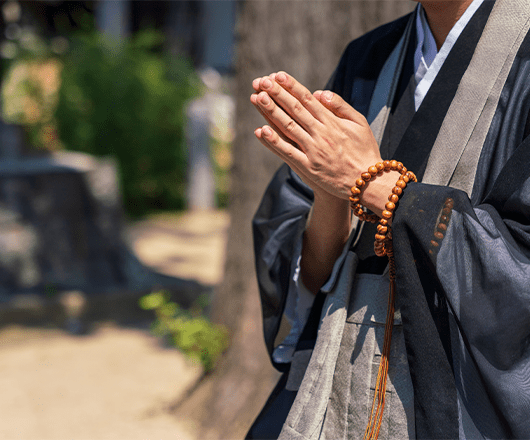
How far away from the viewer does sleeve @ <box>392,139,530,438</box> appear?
1026 mm

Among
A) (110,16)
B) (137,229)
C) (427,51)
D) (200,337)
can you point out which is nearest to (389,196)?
(427,51)

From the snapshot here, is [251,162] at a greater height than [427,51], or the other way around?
[427,51]

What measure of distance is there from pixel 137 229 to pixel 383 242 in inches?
291

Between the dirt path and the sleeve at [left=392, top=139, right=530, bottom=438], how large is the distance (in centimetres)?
237

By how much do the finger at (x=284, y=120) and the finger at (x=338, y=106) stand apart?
45 millimetres

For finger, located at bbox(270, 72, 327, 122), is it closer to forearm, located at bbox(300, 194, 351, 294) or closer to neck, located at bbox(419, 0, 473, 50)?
forearm, located at bbox(300, 194, 351, 294)

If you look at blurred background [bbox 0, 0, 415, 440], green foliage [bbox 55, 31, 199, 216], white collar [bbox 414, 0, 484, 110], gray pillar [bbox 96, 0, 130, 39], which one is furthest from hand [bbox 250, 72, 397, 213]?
gray pillar [bbox 96, 0, 130, 39]

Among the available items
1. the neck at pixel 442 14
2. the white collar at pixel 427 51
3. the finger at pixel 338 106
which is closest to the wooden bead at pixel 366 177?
the finger at pixel 338 106

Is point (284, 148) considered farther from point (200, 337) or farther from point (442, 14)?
point (200, 337)

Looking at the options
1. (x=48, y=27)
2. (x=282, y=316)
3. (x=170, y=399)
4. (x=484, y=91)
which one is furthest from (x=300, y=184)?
(x=48, y=27)

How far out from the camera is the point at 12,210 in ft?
16.5

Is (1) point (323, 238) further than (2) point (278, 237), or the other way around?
(2) point (278, 237)

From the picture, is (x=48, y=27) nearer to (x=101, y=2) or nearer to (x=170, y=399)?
(x=101, y=2)

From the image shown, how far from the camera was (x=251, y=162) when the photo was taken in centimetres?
320
